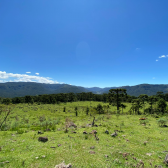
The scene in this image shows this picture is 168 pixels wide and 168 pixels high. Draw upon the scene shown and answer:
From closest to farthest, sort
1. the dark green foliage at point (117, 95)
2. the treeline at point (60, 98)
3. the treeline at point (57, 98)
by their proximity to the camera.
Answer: the dark green foliage at point (117, 95)
the treeline at point (60, 98)
the treeline at point (57, 98)

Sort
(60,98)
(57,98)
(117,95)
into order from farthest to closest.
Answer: (60,98)
(57,98)
(117,95)

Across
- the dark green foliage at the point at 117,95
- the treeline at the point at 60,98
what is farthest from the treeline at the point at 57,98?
the dark green foliage at the point at 117,95

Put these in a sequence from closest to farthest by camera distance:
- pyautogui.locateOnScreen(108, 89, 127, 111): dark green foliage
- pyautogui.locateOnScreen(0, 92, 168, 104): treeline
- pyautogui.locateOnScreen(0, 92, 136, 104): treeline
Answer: pyautogui.locateOnScreen(108, 89, 127, 111): dark green foliage, pyautogui.locateOnScreen(0, 92, 168, 104): treeline, pyautogui.locateOnScreen(0, 92, 136, 104): treeline

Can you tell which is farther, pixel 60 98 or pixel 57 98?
pixel 60 98

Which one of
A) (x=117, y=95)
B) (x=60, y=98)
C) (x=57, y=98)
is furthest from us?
(x=60, y=98)

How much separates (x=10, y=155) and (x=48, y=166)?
14.5 feet

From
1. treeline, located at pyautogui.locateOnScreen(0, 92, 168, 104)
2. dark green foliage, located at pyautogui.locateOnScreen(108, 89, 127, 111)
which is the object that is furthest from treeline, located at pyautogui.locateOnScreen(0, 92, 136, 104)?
dark green foliage, located at pyautogui.locateOnScreen(108, 89, 127, 111)

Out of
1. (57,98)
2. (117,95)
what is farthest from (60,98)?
(117,95)

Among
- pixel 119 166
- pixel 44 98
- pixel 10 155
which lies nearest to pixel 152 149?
pixel 119 166

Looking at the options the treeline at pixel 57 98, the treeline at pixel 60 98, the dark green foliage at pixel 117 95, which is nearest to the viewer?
the dark green foliage at pixel 117 95

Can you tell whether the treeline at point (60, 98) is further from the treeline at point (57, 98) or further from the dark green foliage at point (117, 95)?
the dark green foliage at point (117, 95)

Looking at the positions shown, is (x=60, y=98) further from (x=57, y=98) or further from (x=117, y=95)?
(x=117, y=95)

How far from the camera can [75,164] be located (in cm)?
793

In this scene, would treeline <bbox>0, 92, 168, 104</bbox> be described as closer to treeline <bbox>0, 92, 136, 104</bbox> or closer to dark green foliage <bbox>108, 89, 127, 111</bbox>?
treeline <bbox>0, 92, 136, 104</bbox>
